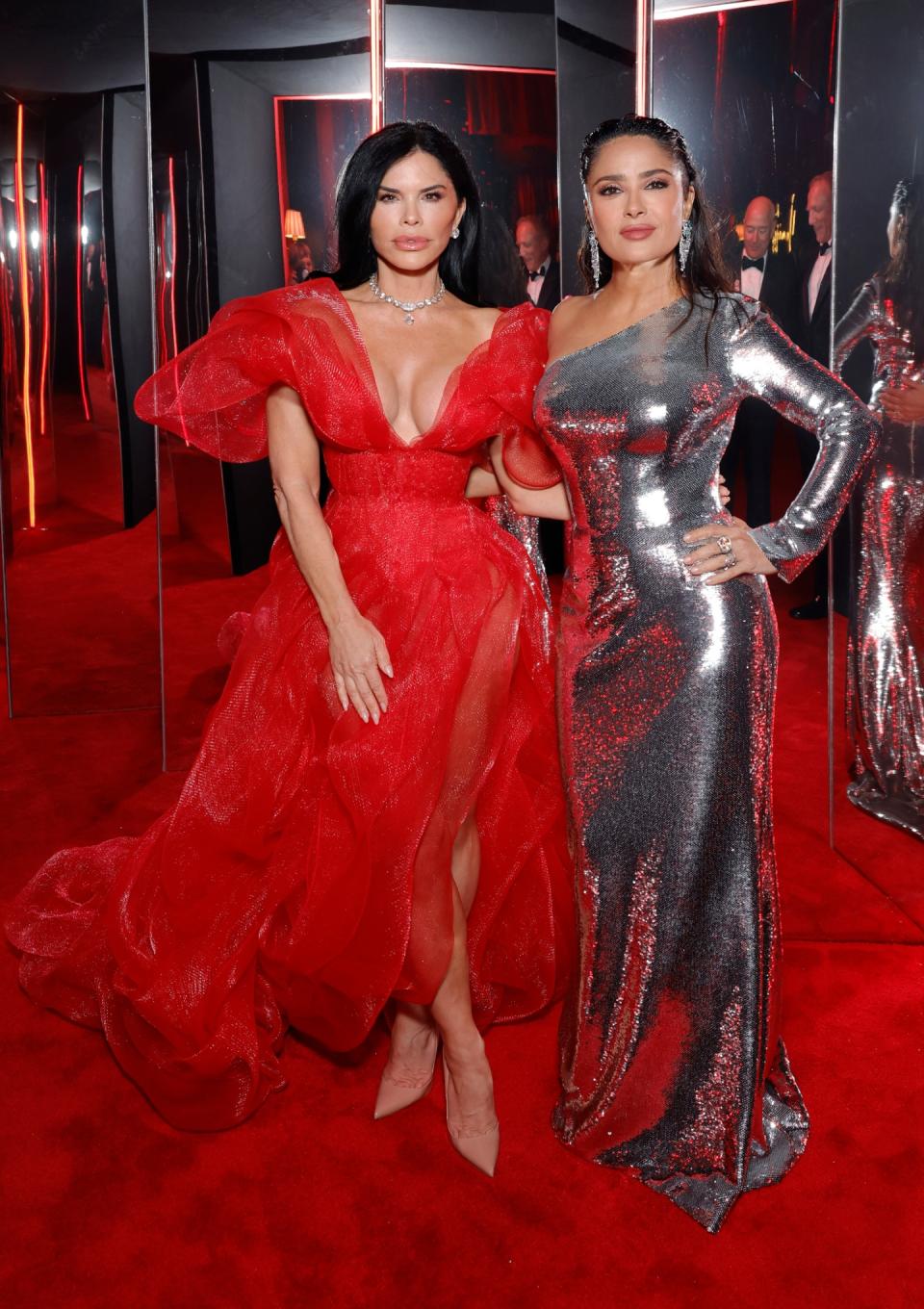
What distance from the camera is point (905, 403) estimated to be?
2.63 metres

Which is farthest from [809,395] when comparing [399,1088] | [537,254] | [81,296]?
[81,296]

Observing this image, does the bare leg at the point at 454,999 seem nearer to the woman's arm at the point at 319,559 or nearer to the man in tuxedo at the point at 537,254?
the woman's arm at the point at 319,559

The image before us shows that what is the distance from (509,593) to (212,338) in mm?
706

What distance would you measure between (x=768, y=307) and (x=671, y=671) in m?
1.19

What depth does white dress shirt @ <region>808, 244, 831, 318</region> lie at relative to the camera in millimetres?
2807

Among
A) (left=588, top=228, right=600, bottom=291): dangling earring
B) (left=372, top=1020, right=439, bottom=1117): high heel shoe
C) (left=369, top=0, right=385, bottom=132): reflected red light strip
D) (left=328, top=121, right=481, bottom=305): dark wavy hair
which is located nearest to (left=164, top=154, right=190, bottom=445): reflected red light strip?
(left=369, top=0, right=385, bottom=132): reflected red light strip

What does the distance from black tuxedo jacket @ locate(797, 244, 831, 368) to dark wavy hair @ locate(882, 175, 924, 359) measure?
0.65 ft

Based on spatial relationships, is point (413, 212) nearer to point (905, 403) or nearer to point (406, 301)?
point (406, 301)

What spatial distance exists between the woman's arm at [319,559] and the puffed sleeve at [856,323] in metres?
1.33

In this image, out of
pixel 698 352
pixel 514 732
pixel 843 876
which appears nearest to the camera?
pixel 698 352

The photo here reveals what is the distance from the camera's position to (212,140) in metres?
3.29

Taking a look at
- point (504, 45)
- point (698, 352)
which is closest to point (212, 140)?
point (504, 45)

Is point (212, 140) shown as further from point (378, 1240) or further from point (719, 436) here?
point (378, 1240)

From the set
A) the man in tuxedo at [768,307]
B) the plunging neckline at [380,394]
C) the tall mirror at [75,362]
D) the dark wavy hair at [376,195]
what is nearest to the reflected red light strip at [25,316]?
the tall mirror at [75,362]
